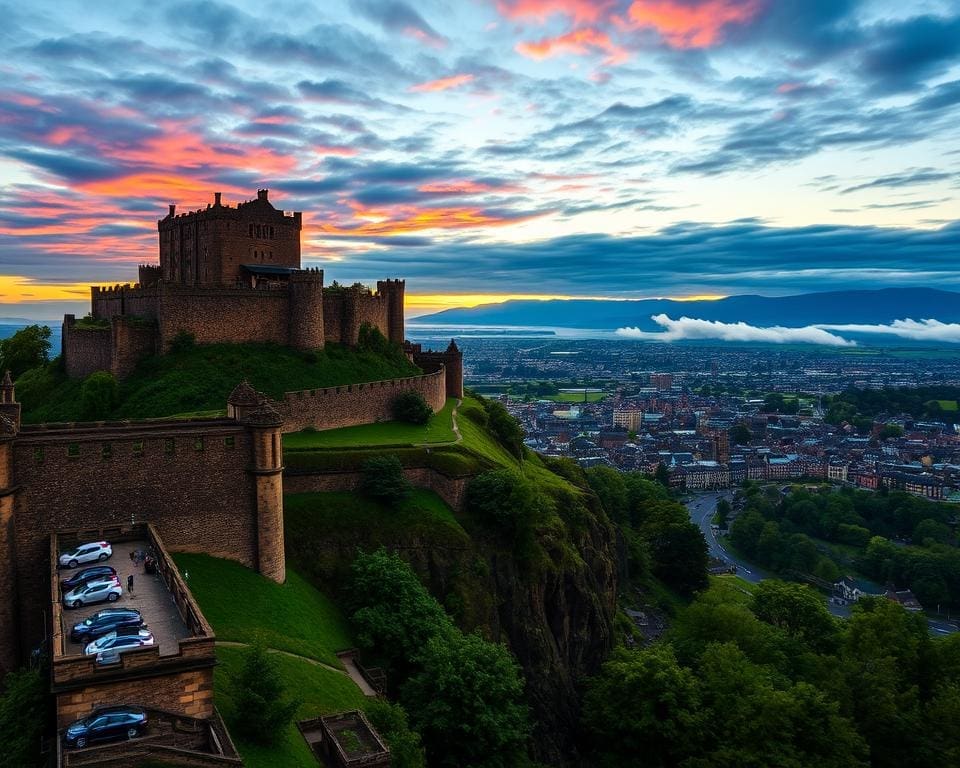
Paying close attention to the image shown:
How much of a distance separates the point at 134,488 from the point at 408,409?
99.6 feet

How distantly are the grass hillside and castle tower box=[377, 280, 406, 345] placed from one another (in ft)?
42.1

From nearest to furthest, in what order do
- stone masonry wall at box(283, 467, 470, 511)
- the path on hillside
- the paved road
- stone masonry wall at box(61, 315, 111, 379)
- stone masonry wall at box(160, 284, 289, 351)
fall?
the path on hillside < stone masonry wall at box(283, 467, 470, 511) < stone masonry wall at box(160, 284, 289, 351) < stone masonry wall at box(61, 315, 111, 379) < the paved road

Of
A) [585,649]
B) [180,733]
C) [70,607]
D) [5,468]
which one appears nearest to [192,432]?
[5,468]

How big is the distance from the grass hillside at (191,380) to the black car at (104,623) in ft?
90.2

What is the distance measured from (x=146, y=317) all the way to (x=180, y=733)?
47155 mm

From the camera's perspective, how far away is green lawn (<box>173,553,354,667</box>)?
32.3 m

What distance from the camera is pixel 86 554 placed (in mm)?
30906

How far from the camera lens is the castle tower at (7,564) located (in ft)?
101

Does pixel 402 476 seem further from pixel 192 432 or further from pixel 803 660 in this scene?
pixel 803 660

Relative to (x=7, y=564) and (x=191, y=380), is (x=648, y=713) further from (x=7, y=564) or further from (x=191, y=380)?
(x=191, y=380)

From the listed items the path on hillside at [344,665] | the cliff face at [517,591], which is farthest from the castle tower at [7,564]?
the cliff face at [517,591]

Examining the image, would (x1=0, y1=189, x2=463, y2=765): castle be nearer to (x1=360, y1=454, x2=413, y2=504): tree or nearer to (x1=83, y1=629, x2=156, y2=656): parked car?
(x1=83, y1=629, x2=156, y2=656): parked car

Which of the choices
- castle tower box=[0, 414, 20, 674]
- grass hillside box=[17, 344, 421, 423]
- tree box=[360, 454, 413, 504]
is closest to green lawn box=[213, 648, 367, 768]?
castle tower box=[0, 414, 20, 674]

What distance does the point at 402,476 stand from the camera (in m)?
51.2
